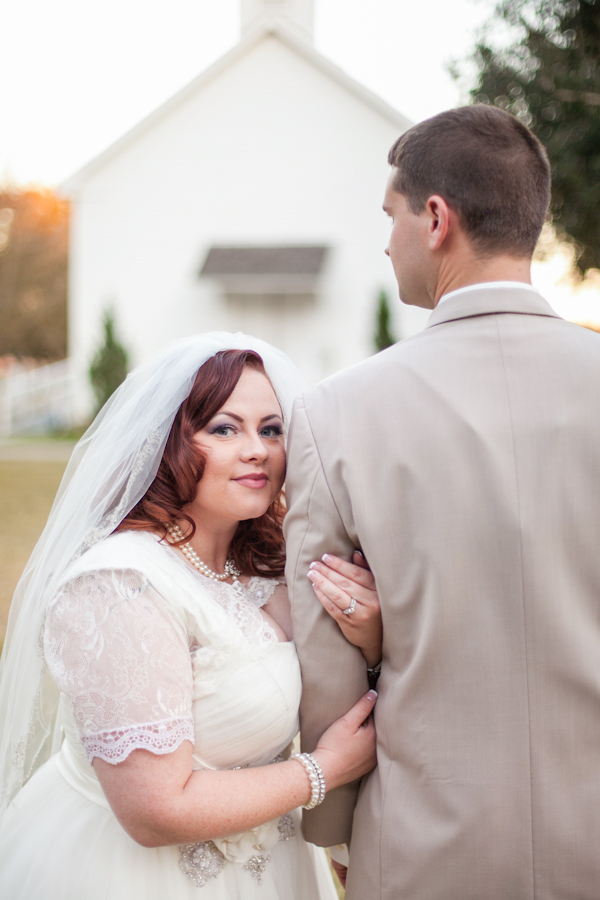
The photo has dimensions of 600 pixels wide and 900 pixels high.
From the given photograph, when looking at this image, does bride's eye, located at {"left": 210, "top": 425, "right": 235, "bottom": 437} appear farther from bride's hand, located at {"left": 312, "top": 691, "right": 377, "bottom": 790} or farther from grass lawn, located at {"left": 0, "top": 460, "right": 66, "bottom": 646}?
grass lawn, located at {"left": 0, "top": 460, "right": 66, "bottom": 646}

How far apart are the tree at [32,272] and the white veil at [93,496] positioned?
1308 inches

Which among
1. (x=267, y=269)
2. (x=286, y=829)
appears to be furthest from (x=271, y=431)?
(x=267, y=269)

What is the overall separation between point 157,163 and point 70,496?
55.9 feet

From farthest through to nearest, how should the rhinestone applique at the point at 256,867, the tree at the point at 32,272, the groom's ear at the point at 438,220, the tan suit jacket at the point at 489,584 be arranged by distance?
the tree at the point at 32,272 < the rhinestone applique at the point at 256,867 < the groom's ear at the point at 438,220 < the tan suit jacket at the point at 489,584

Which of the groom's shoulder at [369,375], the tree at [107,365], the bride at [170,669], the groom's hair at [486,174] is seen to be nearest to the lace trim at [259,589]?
the bride at [170,669]

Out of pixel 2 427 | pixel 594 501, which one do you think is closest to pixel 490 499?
pixel 594 501

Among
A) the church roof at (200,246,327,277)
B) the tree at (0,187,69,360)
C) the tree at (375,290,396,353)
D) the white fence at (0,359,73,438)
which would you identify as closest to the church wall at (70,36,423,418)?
the church roof at (200,246,327,277)

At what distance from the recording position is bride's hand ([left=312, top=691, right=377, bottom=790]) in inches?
72.0

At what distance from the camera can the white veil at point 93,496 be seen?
2.11 m

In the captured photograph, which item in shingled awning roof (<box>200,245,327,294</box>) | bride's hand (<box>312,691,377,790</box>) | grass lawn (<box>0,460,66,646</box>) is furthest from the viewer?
shingled awning roof (<box>200,245,327,294</box>)

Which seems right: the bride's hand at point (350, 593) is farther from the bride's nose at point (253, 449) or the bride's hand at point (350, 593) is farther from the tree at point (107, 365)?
the tree at point (107, 365)

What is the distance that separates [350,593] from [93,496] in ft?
2.74

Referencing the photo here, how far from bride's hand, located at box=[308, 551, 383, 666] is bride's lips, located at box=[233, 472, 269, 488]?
404 mm

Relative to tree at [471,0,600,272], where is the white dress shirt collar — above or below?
below
